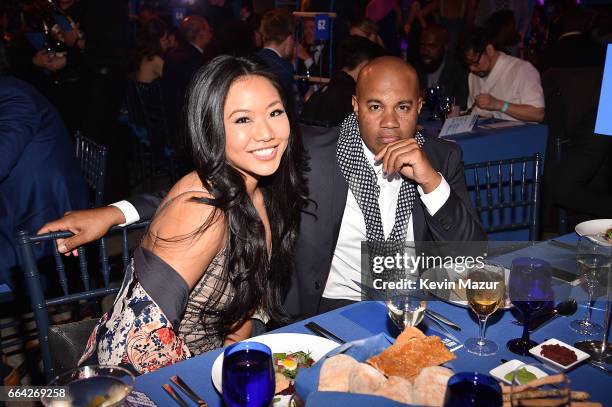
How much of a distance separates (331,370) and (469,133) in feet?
10.8

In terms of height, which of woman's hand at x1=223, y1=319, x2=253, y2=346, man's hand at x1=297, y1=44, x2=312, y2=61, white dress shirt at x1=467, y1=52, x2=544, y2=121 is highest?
man's hand at x1=297, y1=44, x2=312, y2=61

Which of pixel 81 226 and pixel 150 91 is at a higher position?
pixel 150 91

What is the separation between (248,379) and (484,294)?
666 millimetres

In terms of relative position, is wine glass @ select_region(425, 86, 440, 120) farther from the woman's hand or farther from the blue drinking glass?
the blue drinking glass

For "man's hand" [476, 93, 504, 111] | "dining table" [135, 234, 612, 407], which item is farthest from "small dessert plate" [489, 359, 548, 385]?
"man's hand" [476, 93, 504, 111]

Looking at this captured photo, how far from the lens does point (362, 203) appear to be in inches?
94.4

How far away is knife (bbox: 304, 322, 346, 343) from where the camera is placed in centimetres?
154

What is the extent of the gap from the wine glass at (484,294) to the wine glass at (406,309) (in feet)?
0.42

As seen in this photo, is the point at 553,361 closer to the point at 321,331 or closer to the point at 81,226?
the point at 321,331

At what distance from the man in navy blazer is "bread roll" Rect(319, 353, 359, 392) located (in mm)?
1059

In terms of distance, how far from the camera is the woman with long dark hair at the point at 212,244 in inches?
60.7

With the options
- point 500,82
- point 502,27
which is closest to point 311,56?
point 502,27

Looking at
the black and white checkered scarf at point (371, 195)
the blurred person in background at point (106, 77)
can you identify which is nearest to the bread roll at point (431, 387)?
the black and white checkered scarf at point (371, 195)

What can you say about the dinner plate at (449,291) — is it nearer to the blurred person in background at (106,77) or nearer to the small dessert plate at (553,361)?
the small dessert plate at (553,361)
